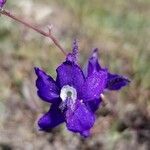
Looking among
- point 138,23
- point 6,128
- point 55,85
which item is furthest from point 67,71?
point 138,23

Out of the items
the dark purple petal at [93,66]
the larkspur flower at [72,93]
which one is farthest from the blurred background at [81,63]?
the larkspur flower at [72,93]

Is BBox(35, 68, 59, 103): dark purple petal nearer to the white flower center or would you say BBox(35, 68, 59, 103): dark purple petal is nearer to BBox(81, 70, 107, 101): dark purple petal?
the white flower center

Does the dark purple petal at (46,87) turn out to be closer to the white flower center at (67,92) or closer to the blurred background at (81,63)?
the white flower center at (67,92)

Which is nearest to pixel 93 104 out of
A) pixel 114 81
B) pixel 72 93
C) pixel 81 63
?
pixel 72 93

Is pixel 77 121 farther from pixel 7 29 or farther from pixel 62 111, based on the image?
pixel 7 29

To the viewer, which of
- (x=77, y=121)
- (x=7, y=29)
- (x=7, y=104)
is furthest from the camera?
(x=7, y=29)

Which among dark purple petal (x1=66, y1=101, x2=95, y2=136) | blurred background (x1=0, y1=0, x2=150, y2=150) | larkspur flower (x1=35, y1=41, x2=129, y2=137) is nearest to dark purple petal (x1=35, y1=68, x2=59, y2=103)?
larkspur flower (x1=35, y1=41, x2=129, y2=137)

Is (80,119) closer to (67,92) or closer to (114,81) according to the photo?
(67,92)
